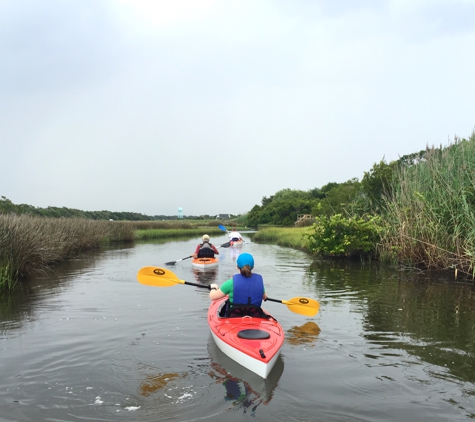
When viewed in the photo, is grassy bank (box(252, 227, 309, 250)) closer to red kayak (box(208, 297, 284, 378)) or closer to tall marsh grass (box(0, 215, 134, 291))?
tall marsh grass (box(0, 215, 134, 291))

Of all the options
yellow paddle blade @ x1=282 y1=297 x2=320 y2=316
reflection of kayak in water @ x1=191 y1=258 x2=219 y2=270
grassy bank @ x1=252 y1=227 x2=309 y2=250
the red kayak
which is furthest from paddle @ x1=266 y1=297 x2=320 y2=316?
grassy bank @ x1=252 y1=227 x2=309 y2=250

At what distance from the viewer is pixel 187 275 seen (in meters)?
15.1

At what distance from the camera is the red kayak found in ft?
17.5

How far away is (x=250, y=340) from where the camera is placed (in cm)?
577

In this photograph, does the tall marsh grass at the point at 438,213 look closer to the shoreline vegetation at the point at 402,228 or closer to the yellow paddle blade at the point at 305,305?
the shoreline vegetation at the point at 402,228

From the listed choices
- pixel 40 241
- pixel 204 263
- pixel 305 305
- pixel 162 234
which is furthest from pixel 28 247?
pixel 162 234

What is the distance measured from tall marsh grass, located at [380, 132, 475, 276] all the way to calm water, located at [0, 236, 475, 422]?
1.43 meters

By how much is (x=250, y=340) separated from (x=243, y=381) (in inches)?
21.0

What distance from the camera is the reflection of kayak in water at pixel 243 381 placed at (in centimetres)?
500

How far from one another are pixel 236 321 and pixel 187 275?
8662 mm

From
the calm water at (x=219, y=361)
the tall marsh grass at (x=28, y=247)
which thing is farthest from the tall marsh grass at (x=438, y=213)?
the tall marsh grass at (x=28, y=247)

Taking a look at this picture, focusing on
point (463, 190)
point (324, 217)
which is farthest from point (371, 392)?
point (324, 217)

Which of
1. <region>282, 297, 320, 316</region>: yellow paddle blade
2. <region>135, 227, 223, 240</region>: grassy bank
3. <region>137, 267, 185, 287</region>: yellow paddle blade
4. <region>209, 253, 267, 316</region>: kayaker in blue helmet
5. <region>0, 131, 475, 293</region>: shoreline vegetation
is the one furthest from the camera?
<region>135, 227, 223, 240</region>: grassy bank

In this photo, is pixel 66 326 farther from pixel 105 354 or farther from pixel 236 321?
pixel 236 321
